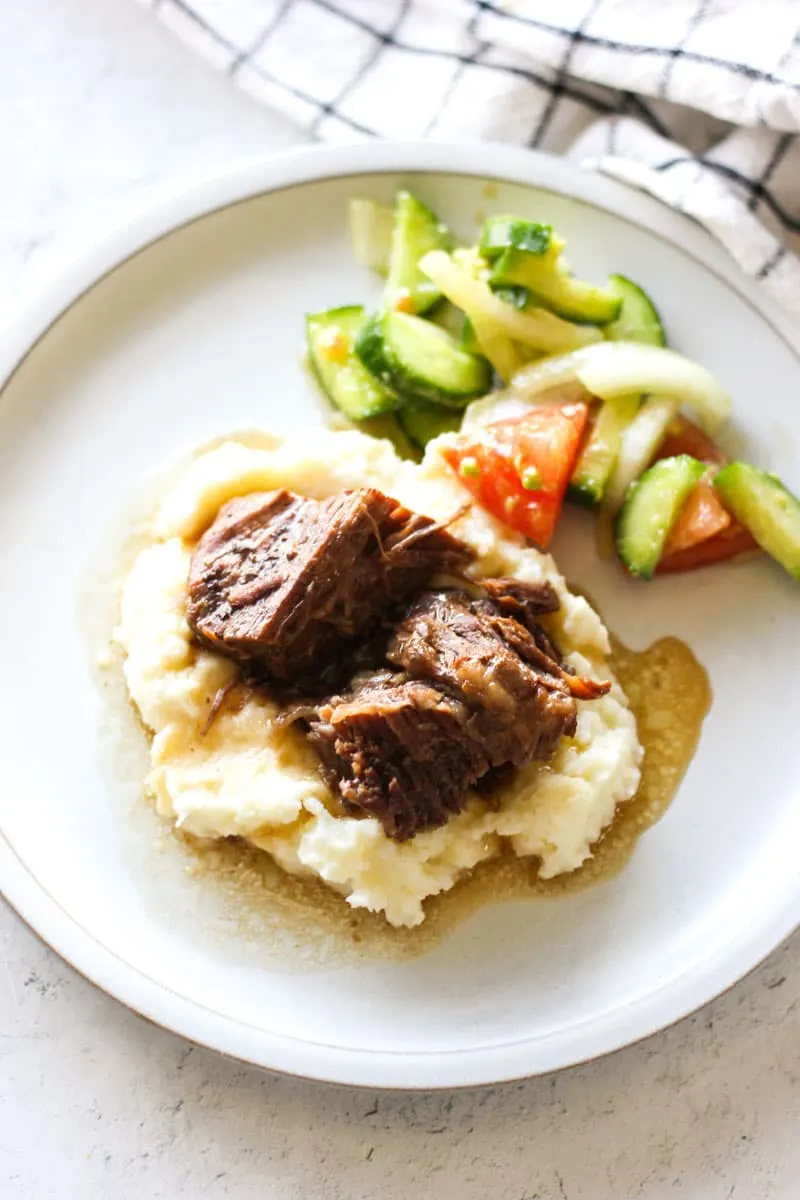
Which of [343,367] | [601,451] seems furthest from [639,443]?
[343,367]

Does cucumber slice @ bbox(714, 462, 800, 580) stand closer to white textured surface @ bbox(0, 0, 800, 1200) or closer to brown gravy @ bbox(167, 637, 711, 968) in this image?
brown gravy @ bbox(167, 637, 711, 968)

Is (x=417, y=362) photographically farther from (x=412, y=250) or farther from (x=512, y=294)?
(x=412, y=250)

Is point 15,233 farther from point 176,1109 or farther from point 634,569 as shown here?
point 176,1109

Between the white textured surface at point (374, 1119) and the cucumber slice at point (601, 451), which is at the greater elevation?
the cucumber slice at point (601, 451)

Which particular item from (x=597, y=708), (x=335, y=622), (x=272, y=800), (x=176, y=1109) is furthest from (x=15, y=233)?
(x=176, y=1109)

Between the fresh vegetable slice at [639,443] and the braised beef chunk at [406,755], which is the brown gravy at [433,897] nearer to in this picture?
the braised beef chunk at [406,755]

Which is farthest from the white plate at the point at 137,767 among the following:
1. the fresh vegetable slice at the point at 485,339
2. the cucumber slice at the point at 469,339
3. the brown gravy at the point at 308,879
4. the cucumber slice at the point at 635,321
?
the cucumber slice at the point at 469,339

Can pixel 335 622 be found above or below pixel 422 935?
above
